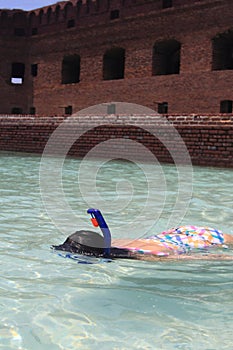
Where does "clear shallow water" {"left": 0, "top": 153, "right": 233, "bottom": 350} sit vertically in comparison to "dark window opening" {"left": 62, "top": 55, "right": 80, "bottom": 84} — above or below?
below

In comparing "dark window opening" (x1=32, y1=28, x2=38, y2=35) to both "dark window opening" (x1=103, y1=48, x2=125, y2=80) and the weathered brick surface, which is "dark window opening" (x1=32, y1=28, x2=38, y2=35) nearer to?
the weathered brick surface

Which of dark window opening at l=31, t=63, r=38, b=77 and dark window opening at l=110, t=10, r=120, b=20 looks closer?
dark window opening at l=110, t=10, r=120, b=20

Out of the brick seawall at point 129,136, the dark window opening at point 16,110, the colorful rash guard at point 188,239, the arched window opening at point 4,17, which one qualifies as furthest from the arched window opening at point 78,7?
the colorful rash guard at point 188,239

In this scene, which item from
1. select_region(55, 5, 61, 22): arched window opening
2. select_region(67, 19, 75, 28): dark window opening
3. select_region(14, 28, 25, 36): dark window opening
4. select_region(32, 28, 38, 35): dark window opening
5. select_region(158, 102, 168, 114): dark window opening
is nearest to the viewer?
select_region(158, 102, 168, 114): dark window opening

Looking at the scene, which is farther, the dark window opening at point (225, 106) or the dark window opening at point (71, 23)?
the dark window opening at point (71, 23)

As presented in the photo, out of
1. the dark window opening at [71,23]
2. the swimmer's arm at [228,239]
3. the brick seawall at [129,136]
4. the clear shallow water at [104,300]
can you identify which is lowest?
the clear shallow water at [104,300]

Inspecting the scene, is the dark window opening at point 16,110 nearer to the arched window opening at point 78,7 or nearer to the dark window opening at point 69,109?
the dark window opening at point 69,109

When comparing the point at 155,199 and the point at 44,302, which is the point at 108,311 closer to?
the point at 44,302

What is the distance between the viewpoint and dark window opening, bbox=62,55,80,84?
966 inches

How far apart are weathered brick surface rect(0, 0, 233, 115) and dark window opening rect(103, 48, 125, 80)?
33 cm

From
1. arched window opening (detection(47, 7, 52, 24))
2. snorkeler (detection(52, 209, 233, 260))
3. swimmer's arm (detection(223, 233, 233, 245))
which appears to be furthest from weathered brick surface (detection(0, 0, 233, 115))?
snorkeler (detection(52, 209, 233, 260))

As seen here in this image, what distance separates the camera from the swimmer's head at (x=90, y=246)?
3359 millimetres

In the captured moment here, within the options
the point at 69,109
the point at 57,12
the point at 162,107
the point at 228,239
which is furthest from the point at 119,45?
the point at 228,239

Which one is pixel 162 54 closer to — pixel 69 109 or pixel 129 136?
pixel 69 109
